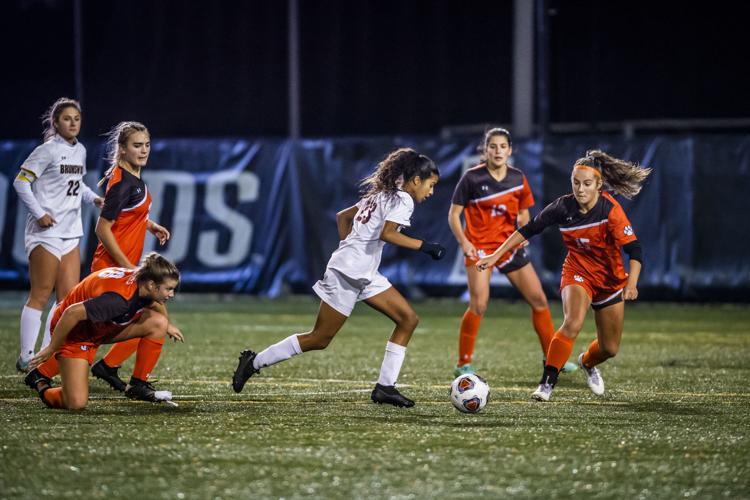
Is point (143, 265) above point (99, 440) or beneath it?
A: above

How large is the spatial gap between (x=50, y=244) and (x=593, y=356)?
378 centimetres

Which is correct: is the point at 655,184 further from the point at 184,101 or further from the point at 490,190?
the point at 184,101

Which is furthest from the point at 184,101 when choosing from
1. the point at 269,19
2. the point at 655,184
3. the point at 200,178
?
the point at 655,184

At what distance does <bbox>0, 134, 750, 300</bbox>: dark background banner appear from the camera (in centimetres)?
1384

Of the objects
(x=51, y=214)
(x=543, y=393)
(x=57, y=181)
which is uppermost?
(x=57, y=181)

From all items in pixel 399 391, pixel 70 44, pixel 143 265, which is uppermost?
pixel 70 44

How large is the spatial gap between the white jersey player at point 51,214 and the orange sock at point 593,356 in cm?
345

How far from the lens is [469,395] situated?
6.33 m

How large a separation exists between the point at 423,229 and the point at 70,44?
8859 millimetres

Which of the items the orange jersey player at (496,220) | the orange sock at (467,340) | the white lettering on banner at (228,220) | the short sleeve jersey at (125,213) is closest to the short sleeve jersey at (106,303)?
the short sleeve jersey at (125,213)

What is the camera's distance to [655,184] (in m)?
13.9

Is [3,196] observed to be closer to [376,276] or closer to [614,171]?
[376,276]

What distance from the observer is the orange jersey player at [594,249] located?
704 cm

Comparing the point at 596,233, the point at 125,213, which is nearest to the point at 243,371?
the point at 125,213
